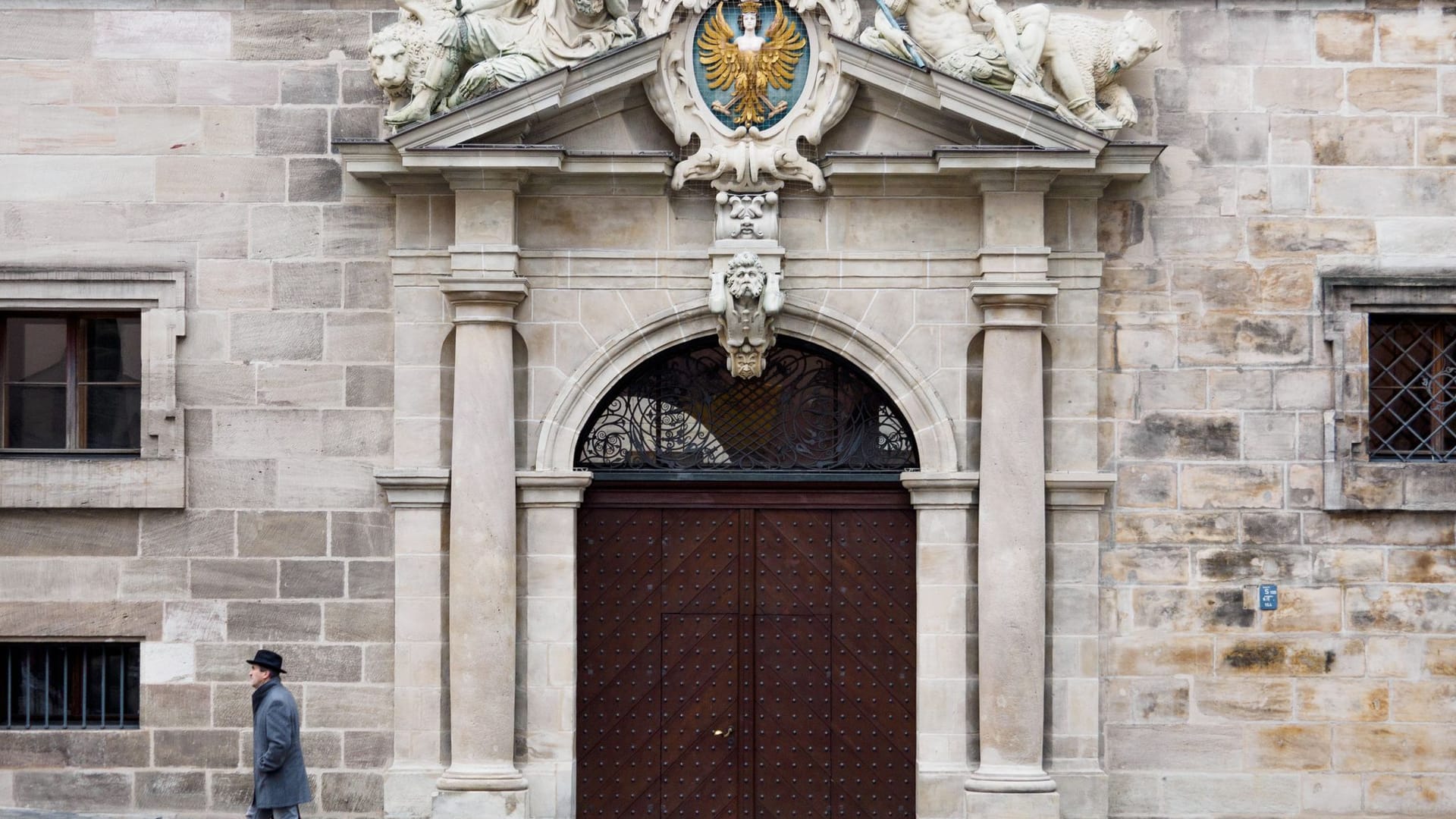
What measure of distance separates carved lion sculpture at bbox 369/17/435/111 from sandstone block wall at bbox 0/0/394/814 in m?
0.37

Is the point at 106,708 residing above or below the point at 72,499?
below

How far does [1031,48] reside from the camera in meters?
10.6

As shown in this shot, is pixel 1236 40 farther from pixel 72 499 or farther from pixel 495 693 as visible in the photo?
pixel 72 499

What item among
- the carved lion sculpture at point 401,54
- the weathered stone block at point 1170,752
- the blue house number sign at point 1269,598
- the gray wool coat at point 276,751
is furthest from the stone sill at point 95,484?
the blue house number sign at point 1269,598

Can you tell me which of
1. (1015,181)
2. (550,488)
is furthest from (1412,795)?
(550,488)

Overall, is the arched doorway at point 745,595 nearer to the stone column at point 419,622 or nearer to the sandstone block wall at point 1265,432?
the stone column at point 419,622

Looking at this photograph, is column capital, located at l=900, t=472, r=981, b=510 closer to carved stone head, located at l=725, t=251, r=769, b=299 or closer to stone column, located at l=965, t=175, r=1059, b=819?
stone column, located at l=965, t=175, r=1059, b=819

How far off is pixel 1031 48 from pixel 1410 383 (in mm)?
3222

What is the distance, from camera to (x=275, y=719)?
30.8ft

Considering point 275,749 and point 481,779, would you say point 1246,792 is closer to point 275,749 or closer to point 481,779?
point 481,779

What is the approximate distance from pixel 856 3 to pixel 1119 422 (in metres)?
3.06

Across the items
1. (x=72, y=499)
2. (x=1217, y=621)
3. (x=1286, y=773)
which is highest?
(x=72, y=499)

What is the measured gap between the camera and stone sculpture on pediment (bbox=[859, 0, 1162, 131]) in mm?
10641

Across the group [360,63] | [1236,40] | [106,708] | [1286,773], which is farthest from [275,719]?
[1236,40]
